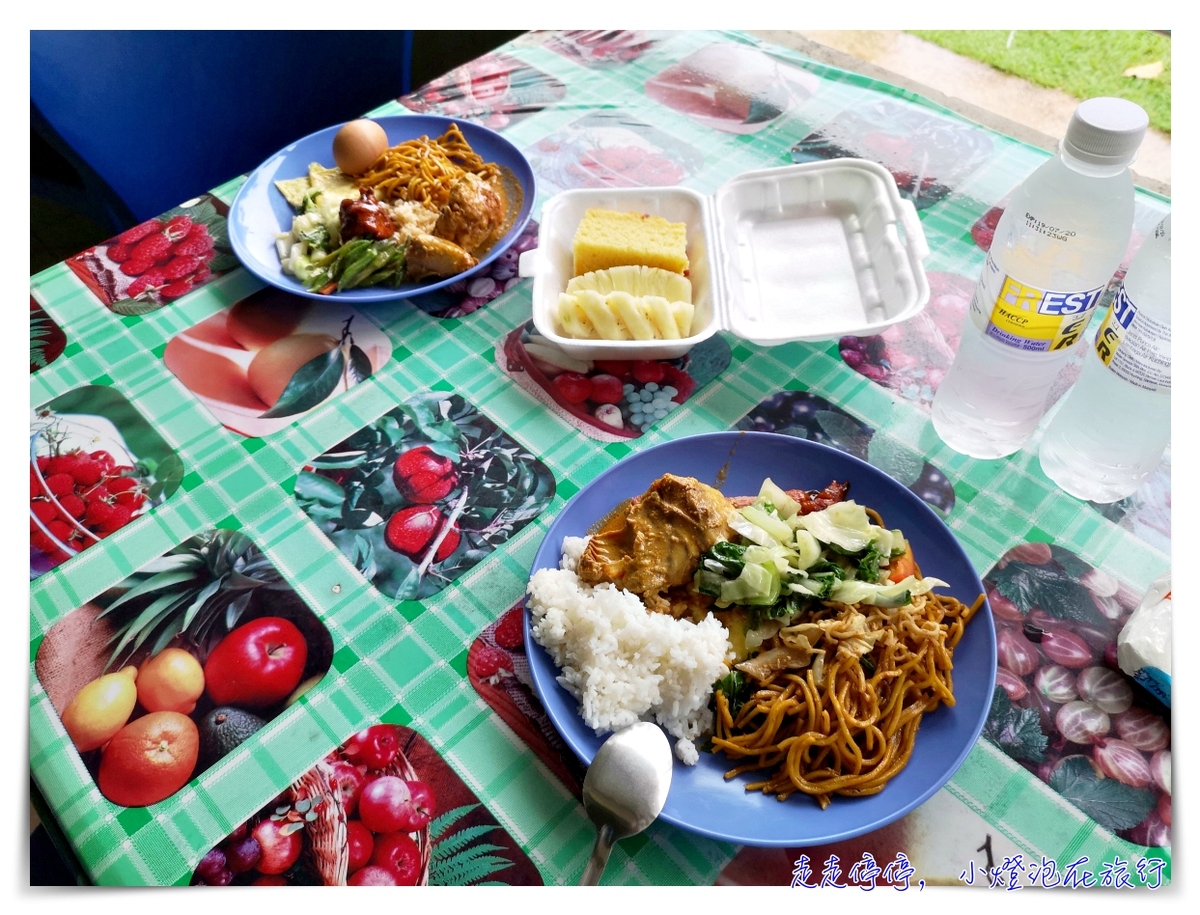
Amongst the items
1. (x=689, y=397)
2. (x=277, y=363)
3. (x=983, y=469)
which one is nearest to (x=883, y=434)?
(x=983, y=469)

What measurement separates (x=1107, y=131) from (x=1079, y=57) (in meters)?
4.18

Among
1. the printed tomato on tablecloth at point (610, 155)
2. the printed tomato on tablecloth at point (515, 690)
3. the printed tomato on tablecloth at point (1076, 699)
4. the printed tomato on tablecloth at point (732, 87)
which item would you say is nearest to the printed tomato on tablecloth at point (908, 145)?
the printed tomato on tablecloth at point (732, 87)

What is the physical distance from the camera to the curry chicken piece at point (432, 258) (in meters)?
1.74

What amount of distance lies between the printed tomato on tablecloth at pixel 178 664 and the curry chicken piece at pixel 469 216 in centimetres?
84

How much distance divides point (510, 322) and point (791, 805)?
1128mm

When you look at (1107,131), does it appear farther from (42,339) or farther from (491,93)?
(42,339)

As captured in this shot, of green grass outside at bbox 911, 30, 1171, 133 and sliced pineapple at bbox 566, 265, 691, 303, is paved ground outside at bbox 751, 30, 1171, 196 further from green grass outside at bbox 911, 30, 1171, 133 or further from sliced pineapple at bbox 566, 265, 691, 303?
sliced pineapple at bbox 566, 265, 691, 303

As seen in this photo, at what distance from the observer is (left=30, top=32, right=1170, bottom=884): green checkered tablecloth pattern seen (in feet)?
3.55

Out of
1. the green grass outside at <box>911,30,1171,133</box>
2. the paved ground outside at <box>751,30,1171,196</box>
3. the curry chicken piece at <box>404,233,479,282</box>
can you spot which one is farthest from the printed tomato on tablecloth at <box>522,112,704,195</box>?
the green grass outside at <box>911,30,1171,133</box>

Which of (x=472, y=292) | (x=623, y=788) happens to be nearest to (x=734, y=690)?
(x=623, y=788)

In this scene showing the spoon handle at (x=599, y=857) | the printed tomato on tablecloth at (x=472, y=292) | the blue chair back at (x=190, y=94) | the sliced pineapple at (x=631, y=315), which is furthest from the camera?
the blue chair back at (x=190, y=94)

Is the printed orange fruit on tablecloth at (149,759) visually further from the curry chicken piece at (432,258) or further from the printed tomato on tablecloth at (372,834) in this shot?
the curry chicken piece at (432,258)

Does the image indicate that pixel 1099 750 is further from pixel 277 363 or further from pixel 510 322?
pixel 277 363

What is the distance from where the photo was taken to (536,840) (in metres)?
1.08
